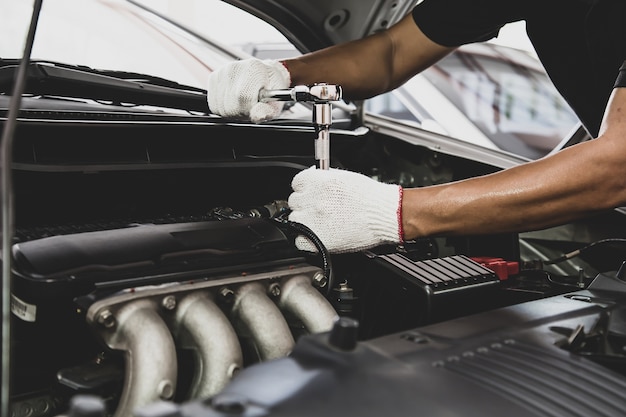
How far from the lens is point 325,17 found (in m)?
1.82

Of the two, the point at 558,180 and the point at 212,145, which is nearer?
the point at 558,180

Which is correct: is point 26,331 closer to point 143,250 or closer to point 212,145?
point 143,250

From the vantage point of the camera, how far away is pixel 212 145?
1.36 m

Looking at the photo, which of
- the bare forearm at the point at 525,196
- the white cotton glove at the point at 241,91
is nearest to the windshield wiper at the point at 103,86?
the white cotton glove at the point at 241,91

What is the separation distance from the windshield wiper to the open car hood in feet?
1.07

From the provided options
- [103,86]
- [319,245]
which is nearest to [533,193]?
[319,245]

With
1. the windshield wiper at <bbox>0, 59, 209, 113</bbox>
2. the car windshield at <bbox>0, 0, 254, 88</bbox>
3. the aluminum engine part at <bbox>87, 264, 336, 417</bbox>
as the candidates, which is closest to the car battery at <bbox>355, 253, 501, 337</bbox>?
the aluminum engine part at <bbox>87, 264, 336, 417</bbox>

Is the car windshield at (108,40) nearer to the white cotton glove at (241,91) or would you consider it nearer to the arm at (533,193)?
the white cotton glove at (241,91)

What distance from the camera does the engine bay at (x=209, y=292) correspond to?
0.82m

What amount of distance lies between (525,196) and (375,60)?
74 centimetres

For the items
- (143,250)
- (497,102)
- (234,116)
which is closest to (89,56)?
(234,116)

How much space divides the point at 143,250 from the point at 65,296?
0.13 m

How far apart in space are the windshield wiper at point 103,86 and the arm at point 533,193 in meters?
0.58

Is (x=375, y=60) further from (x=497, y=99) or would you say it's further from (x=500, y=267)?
(x=497, y=99)
